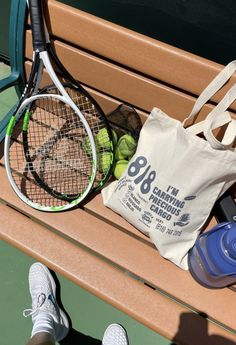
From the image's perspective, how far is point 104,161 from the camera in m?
1.57

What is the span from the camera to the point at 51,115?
174cm

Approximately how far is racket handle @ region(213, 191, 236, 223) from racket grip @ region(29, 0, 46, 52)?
83cm

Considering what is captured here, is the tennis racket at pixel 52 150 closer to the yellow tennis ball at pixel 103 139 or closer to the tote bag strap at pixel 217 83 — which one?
the yellow tennis ball at pixel 103 139

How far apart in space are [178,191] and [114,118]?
48 cm

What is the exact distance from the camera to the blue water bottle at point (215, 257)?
1.23 meters

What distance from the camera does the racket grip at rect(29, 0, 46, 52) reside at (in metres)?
1.32

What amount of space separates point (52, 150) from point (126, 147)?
31 cm

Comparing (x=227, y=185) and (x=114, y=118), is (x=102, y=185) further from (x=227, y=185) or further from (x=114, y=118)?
(x=227, y=185)

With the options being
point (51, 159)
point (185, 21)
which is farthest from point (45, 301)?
point (185, 21)

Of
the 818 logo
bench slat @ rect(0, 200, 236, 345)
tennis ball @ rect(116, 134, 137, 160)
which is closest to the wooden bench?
bench slat @ rect(0, 200, 236, 345)

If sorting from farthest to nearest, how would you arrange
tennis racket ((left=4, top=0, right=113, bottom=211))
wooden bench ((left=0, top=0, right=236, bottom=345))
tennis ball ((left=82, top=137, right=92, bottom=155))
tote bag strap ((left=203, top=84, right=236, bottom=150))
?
tennis ball ((left=82, top=137, right=92, bottom=155)) < tennis racket ((left=4, top=0, right=113, bottom=211)) < wooden bench ((left=0, top=0, right=236, bottom=345)) < tote bag strap ((left=203, top=84, right=236, bottom=150))

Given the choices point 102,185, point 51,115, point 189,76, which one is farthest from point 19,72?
point 189,76

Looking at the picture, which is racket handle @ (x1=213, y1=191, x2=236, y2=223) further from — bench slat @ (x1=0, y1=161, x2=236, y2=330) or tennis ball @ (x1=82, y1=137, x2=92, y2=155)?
tennis ball @ (x1=82, y1=137, x2=92, y2=155)

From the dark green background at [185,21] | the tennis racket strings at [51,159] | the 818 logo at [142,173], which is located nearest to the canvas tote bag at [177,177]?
the 818 logo at [142,173]
